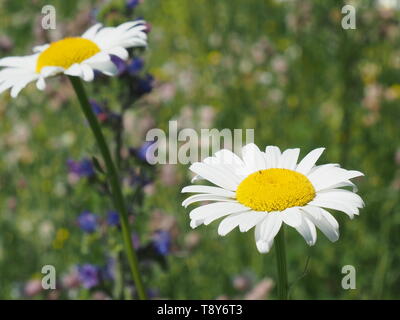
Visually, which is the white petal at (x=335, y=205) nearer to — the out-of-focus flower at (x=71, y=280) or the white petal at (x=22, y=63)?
the white petal at (x=22, y=63)

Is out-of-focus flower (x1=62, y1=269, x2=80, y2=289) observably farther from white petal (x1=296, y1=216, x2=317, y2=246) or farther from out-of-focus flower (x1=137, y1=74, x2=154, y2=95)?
white petal (x1=296, y1=216, x2=317, y2=246)

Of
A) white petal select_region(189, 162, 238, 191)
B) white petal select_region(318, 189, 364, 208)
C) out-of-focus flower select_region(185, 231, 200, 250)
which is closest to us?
white petal select_region(318, 189, 364, 208)

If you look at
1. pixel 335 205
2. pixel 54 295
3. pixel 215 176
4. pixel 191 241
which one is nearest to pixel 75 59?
pixel 215 176

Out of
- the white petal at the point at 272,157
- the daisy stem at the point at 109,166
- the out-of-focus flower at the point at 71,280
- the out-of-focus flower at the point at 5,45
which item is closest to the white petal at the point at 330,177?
the white petal at the point at 272,157

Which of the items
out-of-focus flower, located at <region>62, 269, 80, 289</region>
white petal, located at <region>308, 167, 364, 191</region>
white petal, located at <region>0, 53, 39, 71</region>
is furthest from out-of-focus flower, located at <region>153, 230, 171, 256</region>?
white petal, located at <region>308, 167, 364, 191</region>

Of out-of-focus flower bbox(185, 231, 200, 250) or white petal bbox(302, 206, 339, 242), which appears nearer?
white petal bbox(302, 206, 339, 242)

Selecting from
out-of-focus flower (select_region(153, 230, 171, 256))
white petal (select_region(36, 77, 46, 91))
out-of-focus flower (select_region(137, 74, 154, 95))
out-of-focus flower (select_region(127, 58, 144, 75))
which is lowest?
out-of-focus flower (select_region(153, 230, 171, 256))

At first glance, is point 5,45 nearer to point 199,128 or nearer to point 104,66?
point 199,128
